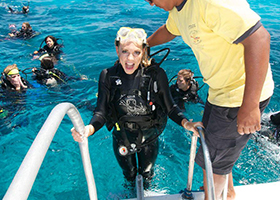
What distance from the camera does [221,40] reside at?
1.57 m

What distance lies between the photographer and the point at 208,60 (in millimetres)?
1713

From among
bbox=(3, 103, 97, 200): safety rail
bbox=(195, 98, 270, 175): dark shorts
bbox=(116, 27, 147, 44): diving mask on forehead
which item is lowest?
bbox=(195, 98, 270, 175): dark shorts

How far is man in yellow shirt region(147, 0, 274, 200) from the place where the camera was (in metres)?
1.35

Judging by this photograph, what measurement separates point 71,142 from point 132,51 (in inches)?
113

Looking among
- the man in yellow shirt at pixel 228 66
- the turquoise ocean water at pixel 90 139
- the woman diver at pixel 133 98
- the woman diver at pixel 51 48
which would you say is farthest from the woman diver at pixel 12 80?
the man in yellow shirt at pixel 228 66

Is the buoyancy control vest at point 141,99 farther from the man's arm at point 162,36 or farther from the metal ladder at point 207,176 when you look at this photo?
the metal ladder at point 207,176

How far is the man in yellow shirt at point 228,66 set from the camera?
4.42ft

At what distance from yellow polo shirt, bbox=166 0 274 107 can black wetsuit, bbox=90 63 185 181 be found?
0.51 m

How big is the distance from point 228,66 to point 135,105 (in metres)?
0.98

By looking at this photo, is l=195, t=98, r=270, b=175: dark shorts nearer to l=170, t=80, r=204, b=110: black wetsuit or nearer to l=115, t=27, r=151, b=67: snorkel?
l=115, t=27, r=151, b=67: snorkel

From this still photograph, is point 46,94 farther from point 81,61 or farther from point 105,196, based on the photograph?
point 105,196

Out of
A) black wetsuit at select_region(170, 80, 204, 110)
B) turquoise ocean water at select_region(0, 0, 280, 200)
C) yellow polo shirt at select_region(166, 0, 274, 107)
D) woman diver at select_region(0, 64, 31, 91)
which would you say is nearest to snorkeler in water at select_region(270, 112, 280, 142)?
turquoise ocean water at select_region(0, 0, 280, 200)

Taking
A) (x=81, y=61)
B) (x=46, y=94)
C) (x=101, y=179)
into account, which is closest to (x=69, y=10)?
(x=81, y=61)

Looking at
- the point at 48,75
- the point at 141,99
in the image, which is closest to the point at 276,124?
the point at 141,99
